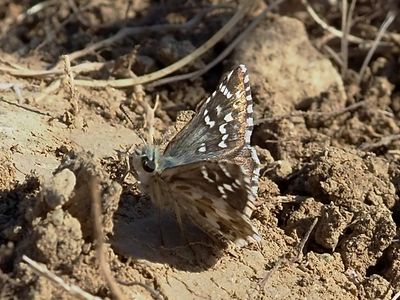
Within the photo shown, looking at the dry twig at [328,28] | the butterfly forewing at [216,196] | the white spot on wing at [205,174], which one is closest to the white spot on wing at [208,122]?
the butterfly forewing at [216,196]

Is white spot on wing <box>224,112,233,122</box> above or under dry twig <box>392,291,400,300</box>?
above

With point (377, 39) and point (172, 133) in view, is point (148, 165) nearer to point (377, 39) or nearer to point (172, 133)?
point (172, 133)

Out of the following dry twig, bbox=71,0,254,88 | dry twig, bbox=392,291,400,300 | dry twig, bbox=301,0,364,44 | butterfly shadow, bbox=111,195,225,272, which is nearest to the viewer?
butterfly shadow, bbox=111,195,225,272

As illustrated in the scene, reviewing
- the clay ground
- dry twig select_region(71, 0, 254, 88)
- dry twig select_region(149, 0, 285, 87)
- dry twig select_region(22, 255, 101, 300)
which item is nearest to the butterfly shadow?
the clay ground

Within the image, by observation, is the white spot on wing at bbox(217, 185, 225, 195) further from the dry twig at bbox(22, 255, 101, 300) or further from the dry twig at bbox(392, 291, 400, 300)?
the dry twig at bbox(392, 291, 400, 300)

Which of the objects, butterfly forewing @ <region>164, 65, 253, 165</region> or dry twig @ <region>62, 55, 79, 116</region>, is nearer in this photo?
butterfly forewing @ <region>164, 65, 253, 165</region>

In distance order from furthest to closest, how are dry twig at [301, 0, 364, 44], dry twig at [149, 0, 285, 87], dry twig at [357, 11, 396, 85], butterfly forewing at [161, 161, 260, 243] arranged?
dry twig at [301, 0, 364, 44] → dry twig at [357, 11, 396, 85] → dry twig at [149, 0, 285, 87] → butterfly forewing at [161, 161, 260, 243]

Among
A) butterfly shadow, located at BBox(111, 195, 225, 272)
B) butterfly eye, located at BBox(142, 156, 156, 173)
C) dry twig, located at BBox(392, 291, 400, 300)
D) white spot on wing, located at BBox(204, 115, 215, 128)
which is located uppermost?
white spot on wing, located at BBox(204, 115, 215, 128)

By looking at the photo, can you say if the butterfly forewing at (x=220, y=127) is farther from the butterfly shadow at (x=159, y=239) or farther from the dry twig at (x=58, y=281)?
the dry twig at (x=58, y=281)
